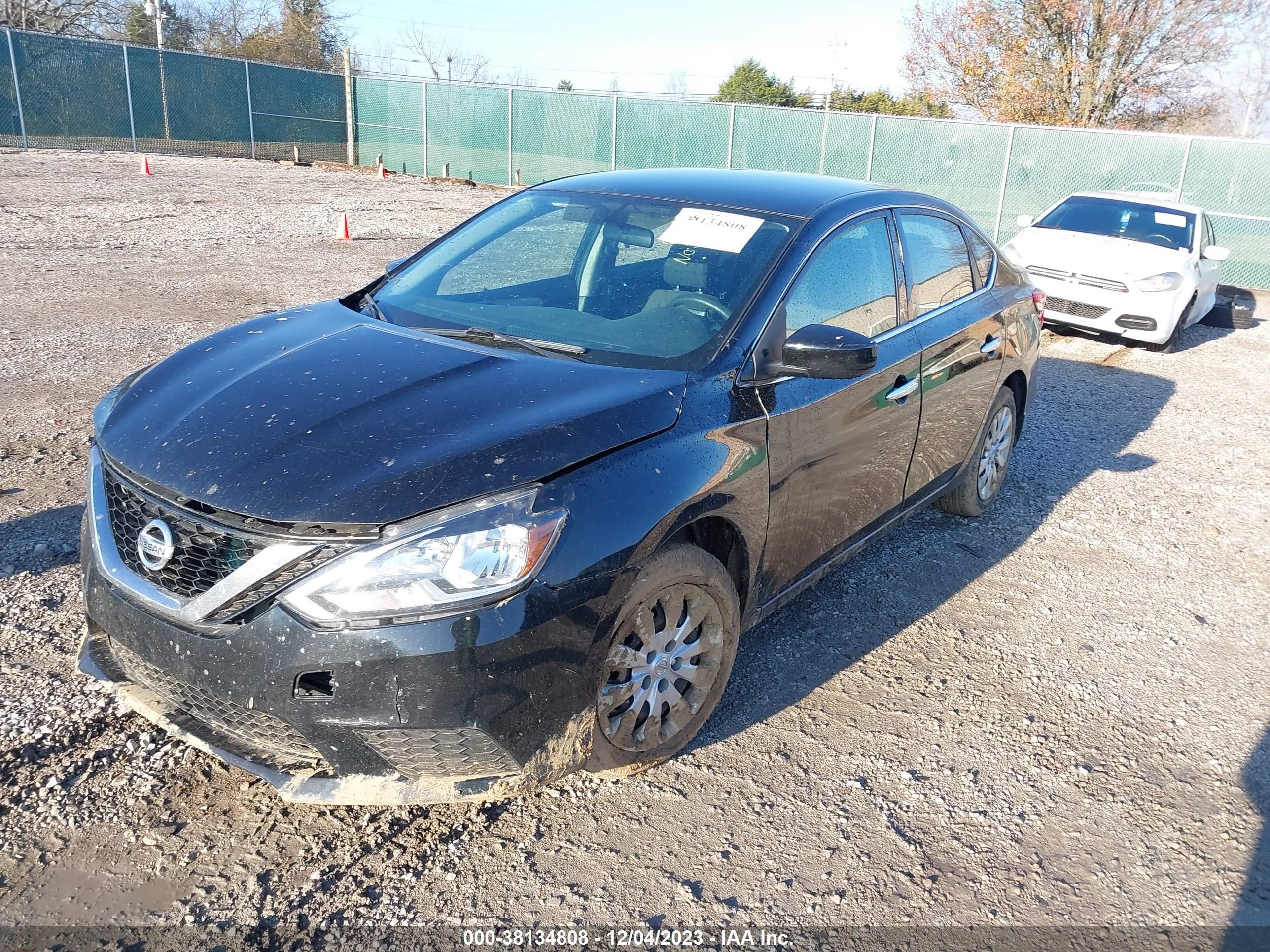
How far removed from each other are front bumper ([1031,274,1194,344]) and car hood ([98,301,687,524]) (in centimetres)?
876

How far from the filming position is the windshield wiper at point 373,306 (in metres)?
3.82

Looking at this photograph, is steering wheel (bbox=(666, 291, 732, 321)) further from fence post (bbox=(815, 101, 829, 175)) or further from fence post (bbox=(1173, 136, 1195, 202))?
fence post (bbox=(815, 101, 829, 175))

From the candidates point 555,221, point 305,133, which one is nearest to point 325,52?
point 305,133

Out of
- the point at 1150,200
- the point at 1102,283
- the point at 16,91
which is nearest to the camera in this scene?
the point at 1102,283

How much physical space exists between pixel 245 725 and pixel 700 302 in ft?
6.57

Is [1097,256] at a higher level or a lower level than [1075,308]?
higher

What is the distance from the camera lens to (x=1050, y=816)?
127 inches

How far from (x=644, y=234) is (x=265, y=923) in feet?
8.81

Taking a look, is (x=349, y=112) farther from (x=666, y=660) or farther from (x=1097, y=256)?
(x=666, y=660)

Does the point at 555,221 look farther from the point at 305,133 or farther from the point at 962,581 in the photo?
the point at 305,133

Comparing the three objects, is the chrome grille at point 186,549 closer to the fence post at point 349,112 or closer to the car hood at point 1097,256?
the car hood at point 1097,256

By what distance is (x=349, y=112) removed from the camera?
29.7 meters

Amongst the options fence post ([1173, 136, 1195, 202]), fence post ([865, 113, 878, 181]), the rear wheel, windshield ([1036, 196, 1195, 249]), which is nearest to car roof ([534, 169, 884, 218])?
Answer: the rear wheel

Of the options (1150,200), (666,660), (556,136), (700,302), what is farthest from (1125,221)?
(556,136)
